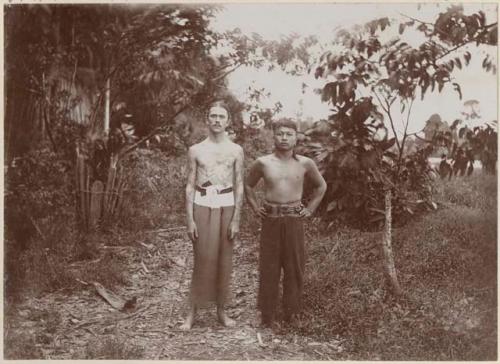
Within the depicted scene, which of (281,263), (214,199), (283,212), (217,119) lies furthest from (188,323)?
(217,119)

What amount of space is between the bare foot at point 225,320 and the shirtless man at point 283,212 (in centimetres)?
24

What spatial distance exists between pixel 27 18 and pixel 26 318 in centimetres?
211

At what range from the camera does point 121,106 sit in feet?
13.4

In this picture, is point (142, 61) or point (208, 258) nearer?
point (208, 258)

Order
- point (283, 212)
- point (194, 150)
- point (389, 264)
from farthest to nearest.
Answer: point (389, 264) < point (194, 150) < point (283, 212)

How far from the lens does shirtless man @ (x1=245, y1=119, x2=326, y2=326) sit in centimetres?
363

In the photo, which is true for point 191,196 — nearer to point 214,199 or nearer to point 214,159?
point 214,199

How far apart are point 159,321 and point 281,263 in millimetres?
940

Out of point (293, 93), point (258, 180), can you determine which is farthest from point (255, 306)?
point (293, 93)

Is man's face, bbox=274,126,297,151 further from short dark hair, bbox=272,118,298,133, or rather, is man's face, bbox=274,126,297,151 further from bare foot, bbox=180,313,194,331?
bare foot, bbox=180,313,194,331

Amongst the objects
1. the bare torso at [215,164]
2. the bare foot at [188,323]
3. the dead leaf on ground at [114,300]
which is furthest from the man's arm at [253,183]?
the dead leaf on ground at [114,300]

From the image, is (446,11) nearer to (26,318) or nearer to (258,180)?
(258,180)

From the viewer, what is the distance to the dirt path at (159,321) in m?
3.76

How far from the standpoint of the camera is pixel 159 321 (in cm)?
389
